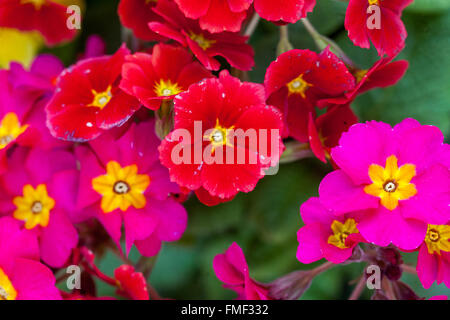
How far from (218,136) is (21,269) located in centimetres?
26

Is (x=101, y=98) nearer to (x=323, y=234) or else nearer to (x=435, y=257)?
(x=323, y=234)

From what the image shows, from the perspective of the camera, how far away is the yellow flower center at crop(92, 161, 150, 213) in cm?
68

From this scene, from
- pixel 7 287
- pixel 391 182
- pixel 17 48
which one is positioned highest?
pixel 17 48

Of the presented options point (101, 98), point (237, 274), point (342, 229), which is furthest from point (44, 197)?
point (342, 229)

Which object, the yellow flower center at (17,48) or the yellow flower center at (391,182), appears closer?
the yellow flower center at (391,182)

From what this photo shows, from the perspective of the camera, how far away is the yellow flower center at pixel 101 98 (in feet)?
2.14

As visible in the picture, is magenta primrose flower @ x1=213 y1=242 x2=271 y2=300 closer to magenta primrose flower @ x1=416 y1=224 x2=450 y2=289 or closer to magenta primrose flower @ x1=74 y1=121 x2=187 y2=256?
magenta primrose flower @ x1=74 y1=121 x2=187 y2=256

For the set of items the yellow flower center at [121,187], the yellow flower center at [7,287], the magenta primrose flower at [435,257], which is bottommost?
the yellow flower center at [7,287]

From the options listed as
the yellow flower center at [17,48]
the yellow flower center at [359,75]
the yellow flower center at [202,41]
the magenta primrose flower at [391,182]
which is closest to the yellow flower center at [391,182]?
the magenta primrose flower at [391,182]

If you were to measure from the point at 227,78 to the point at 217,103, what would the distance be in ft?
0.09

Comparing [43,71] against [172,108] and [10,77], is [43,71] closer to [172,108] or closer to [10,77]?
[10,77]

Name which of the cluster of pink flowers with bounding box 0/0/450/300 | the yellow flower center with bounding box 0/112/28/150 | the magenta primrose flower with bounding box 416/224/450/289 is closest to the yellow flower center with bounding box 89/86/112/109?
the cluster of pink flowers with bounding box 0/0/450/300

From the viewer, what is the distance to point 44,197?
707 mm

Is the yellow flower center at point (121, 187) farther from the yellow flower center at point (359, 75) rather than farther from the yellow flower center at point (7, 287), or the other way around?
the yellow flower center at point (359, 75)
